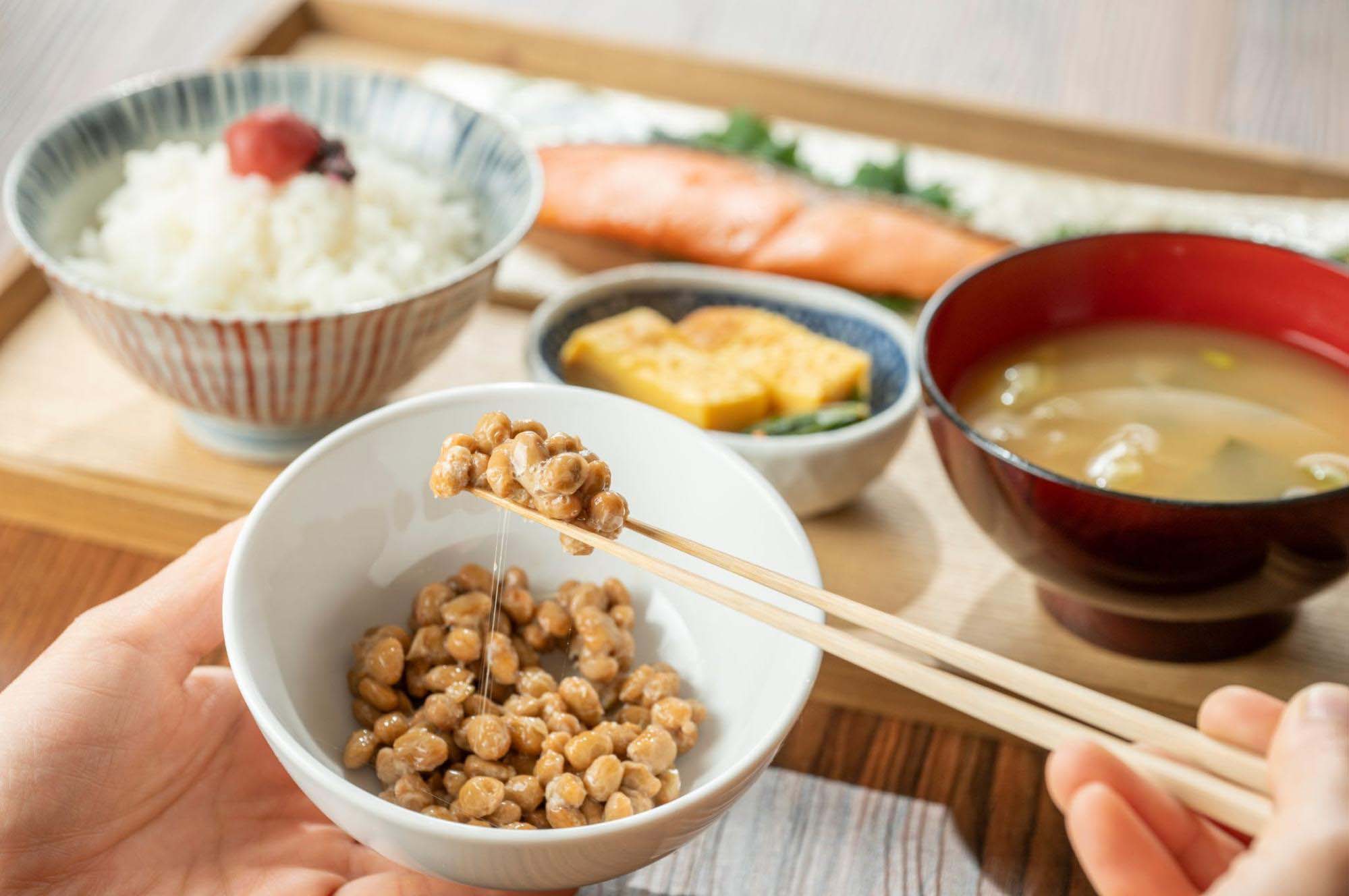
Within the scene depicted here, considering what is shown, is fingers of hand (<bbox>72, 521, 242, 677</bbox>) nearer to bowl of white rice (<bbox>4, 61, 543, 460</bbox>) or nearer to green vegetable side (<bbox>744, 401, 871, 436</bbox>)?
bowl of white rice (<bbox>4, 61, 543, 460</bbox>)

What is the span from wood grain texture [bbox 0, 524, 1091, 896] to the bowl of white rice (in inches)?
13.1

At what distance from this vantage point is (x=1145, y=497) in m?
1.19

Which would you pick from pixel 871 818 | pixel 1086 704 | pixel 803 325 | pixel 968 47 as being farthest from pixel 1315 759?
pixel 968 47

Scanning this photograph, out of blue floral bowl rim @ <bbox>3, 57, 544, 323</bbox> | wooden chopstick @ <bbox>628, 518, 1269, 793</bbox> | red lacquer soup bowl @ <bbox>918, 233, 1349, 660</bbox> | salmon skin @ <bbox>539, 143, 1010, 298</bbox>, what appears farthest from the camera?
salmon skin @ <bbox>539, 143, 1010, 298</bbox>

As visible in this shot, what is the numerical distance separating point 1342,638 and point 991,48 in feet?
6.31

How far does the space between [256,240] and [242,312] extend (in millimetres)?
105

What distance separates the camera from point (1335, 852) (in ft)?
2.54

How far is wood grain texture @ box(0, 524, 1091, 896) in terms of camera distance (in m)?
1.34

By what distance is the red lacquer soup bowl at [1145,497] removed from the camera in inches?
47.9

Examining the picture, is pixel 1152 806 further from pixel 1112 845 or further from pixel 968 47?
pixel 968 47

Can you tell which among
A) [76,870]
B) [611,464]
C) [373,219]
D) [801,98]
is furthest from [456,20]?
[76,870]

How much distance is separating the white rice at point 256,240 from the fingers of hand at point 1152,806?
1.03 meters

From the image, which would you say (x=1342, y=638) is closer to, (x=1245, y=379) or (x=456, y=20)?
(x=1245, y=379)

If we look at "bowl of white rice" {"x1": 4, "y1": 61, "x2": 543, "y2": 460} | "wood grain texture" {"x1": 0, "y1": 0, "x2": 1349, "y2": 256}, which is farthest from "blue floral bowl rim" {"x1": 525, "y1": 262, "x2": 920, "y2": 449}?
"wood grain texture" {"x1": 0, "y1": 0, "x2": 1349, "y2": 256}
